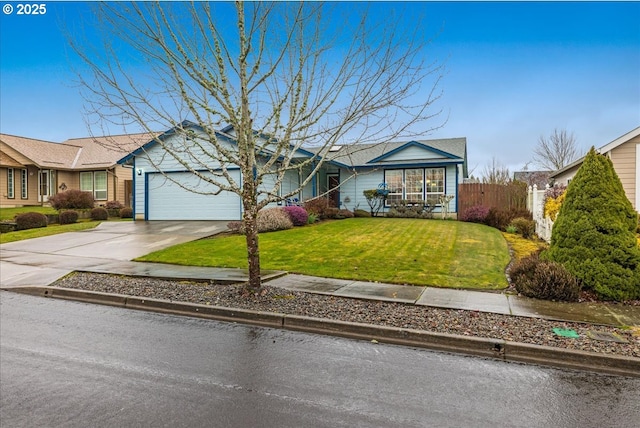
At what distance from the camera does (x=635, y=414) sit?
364cm

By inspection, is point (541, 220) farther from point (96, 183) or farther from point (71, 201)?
point (96, 183)

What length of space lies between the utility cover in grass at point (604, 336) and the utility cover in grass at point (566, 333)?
0.52ft

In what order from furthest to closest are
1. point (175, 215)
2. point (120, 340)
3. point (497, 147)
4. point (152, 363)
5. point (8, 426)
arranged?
1. point (497, 147)
2. point (175, 215)
3. point (120, 340)
4. point (152, 363)
5. point (8, 426)

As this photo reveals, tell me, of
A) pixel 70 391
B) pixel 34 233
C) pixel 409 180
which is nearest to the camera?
pixel 70 391

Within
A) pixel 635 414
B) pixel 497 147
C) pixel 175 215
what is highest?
pixel 497 147

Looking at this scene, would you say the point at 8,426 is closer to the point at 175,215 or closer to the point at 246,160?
the point at 246,160

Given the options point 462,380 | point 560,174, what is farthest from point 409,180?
point 462,380

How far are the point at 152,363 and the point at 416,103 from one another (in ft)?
19.3

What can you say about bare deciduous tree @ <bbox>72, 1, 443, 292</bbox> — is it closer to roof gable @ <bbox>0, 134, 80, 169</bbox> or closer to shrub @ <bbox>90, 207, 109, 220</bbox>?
shrub @ <bbox>90, 207, 109, 220</bbox>

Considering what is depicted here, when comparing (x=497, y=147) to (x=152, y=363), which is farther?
(x=497, y=147)

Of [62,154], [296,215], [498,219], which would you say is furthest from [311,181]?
[62,154]

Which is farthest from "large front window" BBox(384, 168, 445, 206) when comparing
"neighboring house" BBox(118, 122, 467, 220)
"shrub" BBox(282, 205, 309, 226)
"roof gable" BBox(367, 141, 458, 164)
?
"shrub" BBox(282, 205, 309, 226)

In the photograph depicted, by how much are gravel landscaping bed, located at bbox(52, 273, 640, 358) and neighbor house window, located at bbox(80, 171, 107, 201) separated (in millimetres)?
24315

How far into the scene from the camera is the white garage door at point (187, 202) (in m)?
21.1
